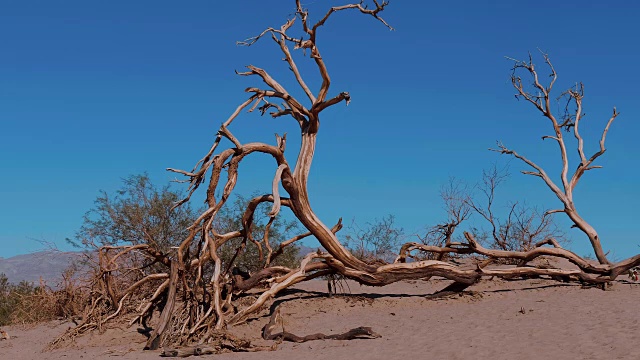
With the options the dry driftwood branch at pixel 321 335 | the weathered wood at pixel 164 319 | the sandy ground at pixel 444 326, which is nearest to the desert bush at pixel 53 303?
the sandy ground at pixel 444 326

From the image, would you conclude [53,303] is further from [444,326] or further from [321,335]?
[444,326]

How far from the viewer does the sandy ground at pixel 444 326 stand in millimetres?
10141

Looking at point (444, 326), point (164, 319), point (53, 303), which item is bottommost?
point (444, 326)

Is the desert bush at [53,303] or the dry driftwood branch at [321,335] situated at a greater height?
the desert bush at [53,303]

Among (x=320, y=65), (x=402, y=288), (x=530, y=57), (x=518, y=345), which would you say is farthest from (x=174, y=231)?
(x=518, y=345)

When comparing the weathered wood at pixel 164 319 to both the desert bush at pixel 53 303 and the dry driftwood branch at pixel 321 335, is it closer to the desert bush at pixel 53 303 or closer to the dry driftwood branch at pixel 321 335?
the dry driftwood branch at pixel 321 335

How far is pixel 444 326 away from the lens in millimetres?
12117

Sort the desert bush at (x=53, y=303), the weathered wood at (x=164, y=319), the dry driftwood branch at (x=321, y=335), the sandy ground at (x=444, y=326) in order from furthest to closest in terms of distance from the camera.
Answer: the desert bush at (x=53, y=303), the weathered wood at (x=164, y=319), the dry driftwood branch at (x=321, y=335), the sandy ground at (x=444, y=326)

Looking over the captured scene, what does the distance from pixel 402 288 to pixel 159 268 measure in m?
7.38

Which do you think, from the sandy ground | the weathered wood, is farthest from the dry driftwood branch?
the weathered wood

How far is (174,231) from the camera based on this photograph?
72.8 ft

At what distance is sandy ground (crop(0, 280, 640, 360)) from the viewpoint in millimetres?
10141

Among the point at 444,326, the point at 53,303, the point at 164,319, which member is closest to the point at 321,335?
the point at 444,326

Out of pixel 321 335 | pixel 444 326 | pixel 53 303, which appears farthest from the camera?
pixel 53 303
